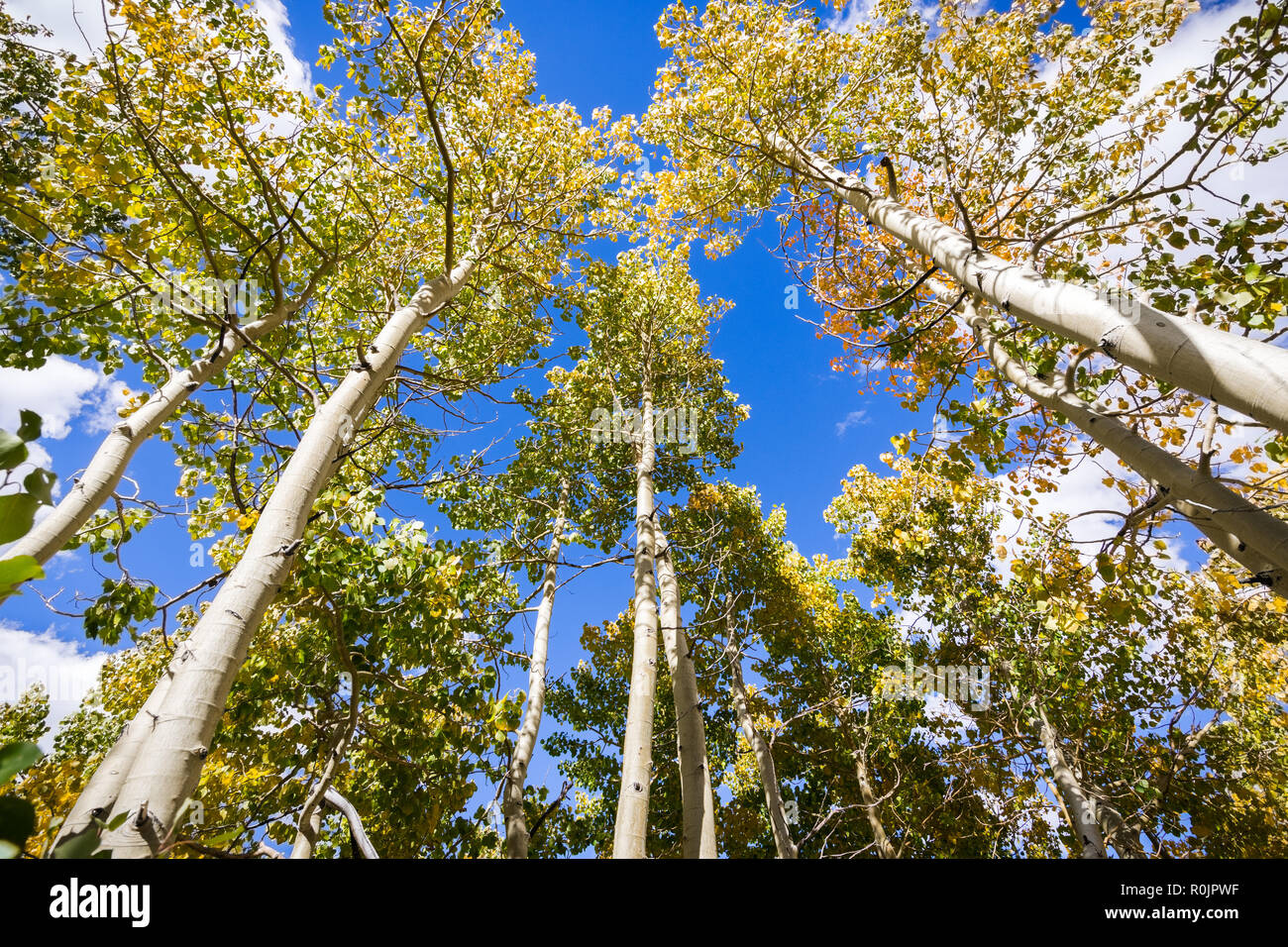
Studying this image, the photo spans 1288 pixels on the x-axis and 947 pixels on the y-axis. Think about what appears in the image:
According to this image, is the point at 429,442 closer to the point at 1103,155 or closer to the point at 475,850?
the point at 475,850

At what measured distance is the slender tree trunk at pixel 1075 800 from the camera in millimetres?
6493

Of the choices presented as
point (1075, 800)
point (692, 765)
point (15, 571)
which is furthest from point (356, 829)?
point (1075, 800)

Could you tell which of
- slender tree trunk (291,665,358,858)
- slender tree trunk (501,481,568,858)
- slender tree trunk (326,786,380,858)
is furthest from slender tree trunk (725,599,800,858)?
slender tree trunk (326,786,380,858)

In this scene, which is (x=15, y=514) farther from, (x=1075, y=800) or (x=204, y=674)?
(x=1075, y=800)

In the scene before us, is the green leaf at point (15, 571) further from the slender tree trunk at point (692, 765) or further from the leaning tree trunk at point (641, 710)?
the slender tree trunk at point (692, 765)

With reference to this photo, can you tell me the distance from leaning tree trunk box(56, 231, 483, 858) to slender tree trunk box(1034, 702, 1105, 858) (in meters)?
9.12

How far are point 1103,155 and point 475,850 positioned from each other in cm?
857

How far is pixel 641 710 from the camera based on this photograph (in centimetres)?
471

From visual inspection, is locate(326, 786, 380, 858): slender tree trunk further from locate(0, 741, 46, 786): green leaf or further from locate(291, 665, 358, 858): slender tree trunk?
locate(0, 741, 46, 786): green leaf

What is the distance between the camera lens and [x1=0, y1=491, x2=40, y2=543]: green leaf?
0.58 metres

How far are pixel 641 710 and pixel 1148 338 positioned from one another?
14.3 ft

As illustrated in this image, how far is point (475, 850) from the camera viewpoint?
14.0 ft

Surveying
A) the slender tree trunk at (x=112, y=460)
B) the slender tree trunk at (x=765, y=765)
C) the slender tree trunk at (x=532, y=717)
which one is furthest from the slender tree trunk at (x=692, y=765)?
the slender tree trunk at (x=112, y=460)
